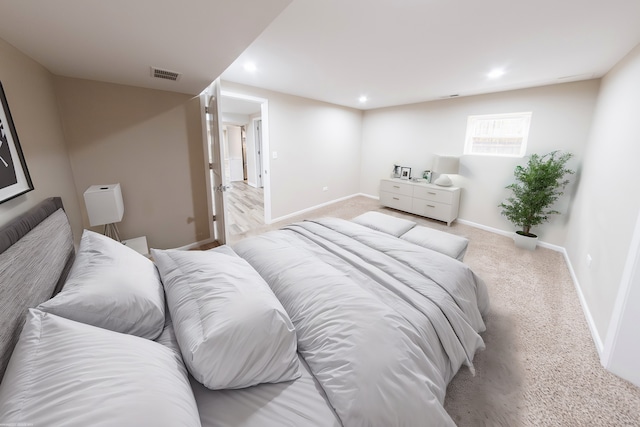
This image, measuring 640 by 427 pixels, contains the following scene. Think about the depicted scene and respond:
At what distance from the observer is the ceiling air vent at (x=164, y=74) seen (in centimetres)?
194

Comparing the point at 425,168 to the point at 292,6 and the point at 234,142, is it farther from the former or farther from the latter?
the point at 234,142

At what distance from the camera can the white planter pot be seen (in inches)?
130

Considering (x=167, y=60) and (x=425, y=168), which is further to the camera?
(x=425, y=168)

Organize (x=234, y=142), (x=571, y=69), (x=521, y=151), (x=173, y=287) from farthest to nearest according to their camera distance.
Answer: (x=234, y=142) < (x=521, y=151) < (x=571, y=69) < (x=173, y=287)

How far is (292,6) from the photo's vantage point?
1548 mm

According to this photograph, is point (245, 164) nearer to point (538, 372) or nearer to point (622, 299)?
point (538, 372)

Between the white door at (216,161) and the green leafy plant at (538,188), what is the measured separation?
373 centimetres

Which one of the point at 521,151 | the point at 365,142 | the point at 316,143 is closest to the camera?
the point at 521,151

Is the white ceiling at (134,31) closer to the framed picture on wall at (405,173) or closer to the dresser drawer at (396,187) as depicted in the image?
the dresser drawer at (396,187)

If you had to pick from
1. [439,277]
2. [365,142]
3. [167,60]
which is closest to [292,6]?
[167,60]

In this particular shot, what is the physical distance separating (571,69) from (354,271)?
10.7 ft

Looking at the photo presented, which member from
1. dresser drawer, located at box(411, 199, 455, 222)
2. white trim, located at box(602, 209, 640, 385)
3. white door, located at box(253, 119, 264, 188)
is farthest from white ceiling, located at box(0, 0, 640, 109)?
white door, located at box(253, 119, 264, 188)

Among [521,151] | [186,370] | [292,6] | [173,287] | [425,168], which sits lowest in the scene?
[186,370]

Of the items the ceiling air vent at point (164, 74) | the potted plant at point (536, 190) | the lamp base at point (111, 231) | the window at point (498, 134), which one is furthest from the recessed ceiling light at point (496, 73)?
the lamp base at point (111, 231)
